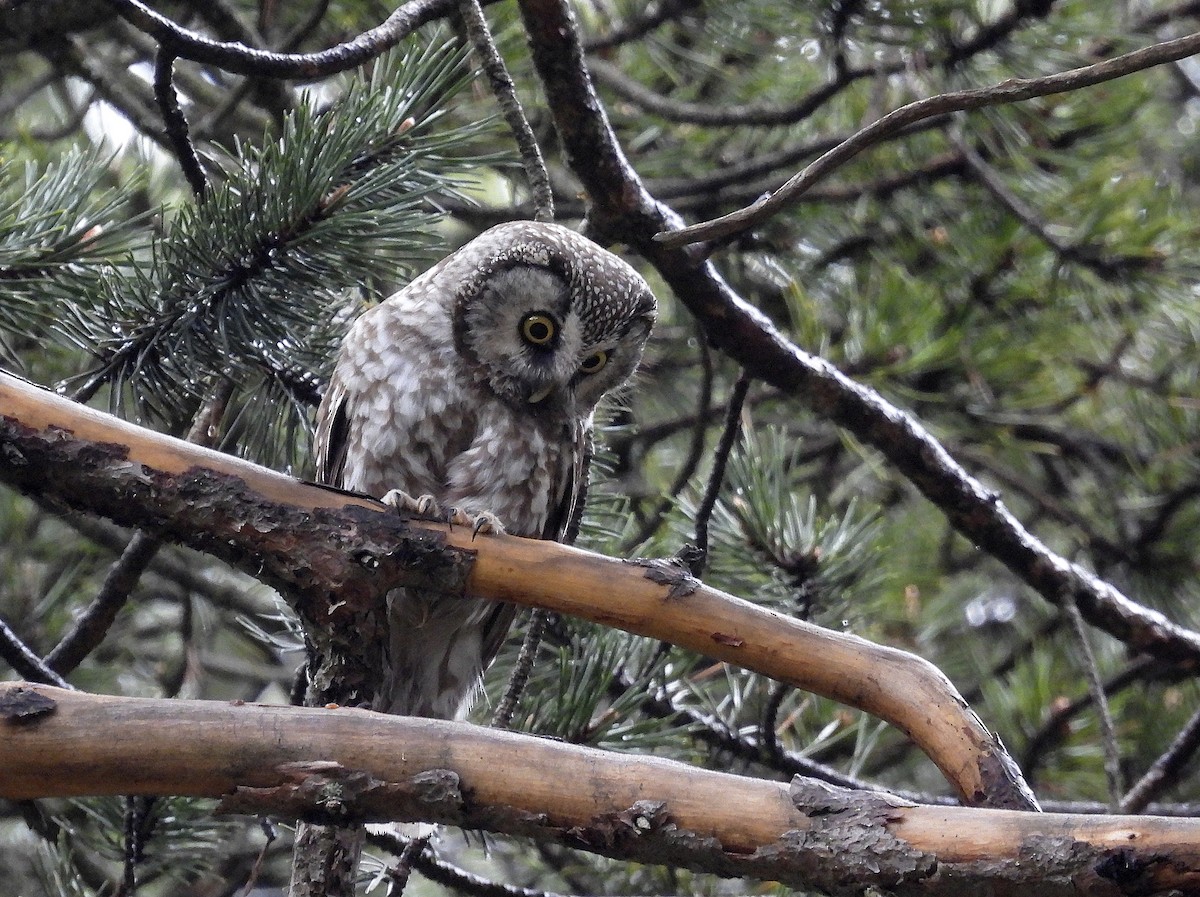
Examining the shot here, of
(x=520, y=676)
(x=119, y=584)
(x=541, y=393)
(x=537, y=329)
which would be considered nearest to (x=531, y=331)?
(x=537, y=329)

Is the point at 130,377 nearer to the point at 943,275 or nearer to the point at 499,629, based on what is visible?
the point at 499,629

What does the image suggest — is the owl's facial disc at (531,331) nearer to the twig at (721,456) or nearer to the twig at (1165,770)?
the twig at (721,456)

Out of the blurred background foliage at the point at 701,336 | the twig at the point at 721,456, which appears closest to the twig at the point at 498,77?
the blurred background foliage at the point at 701,336

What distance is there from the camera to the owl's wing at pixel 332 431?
2.16 m

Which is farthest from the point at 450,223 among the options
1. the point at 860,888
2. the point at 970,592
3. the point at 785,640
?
the point at 860,888

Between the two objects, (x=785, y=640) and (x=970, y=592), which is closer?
(x=785, y=640)

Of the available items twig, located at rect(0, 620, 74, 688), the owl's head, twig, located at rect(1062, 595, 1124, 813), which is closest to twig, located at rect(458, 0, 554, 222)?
the owl's head

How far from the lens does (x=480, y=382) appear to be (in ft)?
7.18

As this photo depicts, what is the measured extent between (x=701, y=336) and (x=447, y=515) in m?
0.78

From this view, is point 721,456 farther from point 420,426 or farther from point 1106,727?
point 1106,727

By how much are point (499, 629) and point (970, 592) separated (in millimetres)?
2007

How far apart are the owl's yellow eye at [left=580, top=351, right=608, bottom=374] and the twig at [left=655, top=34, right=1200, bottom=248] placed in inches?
28.1

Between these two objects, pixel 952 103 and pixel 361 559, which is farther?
pixel 361 559

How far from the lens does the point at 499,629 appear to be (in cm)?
237
